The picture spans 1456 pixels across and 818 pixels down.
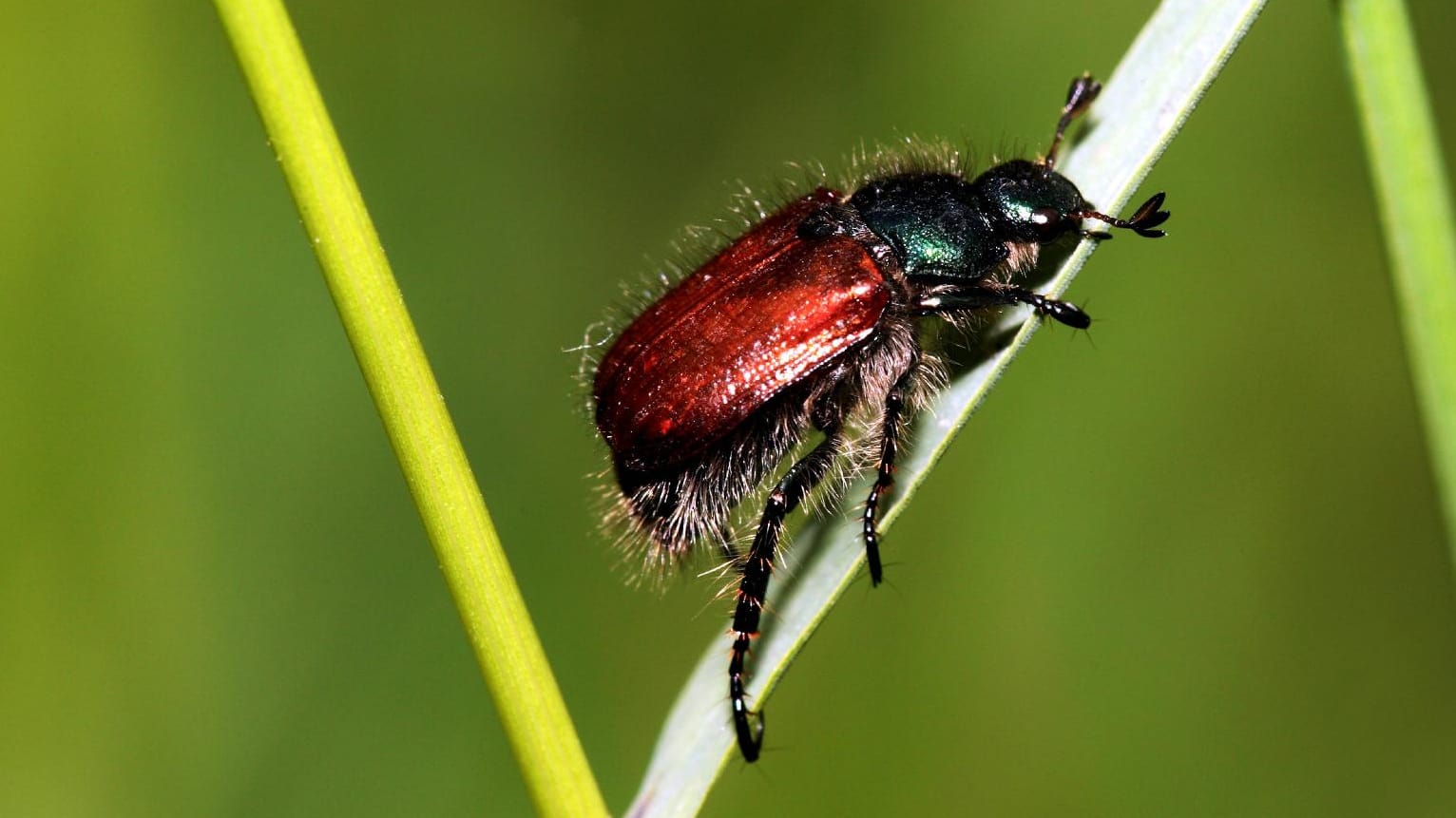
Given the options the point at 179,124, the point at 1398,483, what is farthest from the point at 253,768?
the point at 1398,483

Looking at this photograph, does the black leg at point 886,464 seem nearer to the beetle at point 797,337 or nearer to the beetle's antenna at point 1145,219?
the beetle at point 797,337

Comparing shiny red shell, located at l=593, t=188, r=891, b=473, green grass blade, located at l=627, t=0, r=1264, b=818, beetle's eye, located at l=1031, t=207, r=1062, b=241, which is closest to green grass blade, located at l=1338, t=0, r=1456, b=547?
green grass blade, located at l=627, t=0, r=1264, b=818

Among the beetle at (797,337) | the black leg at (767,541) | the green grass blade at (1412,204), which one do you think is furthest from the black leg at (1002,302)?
the green grass blade at (1412,204)

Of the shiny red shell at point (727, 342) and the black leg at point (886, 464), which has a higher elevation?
the shiny red shell at point (727, 342)

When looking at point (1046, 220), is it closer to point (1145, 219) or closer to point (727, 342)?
point (1145, 219)

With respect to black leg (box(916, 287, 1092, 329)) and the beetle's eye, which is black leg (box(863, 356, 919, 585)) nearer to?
black leg (box(916, 287, 1092, 329))
